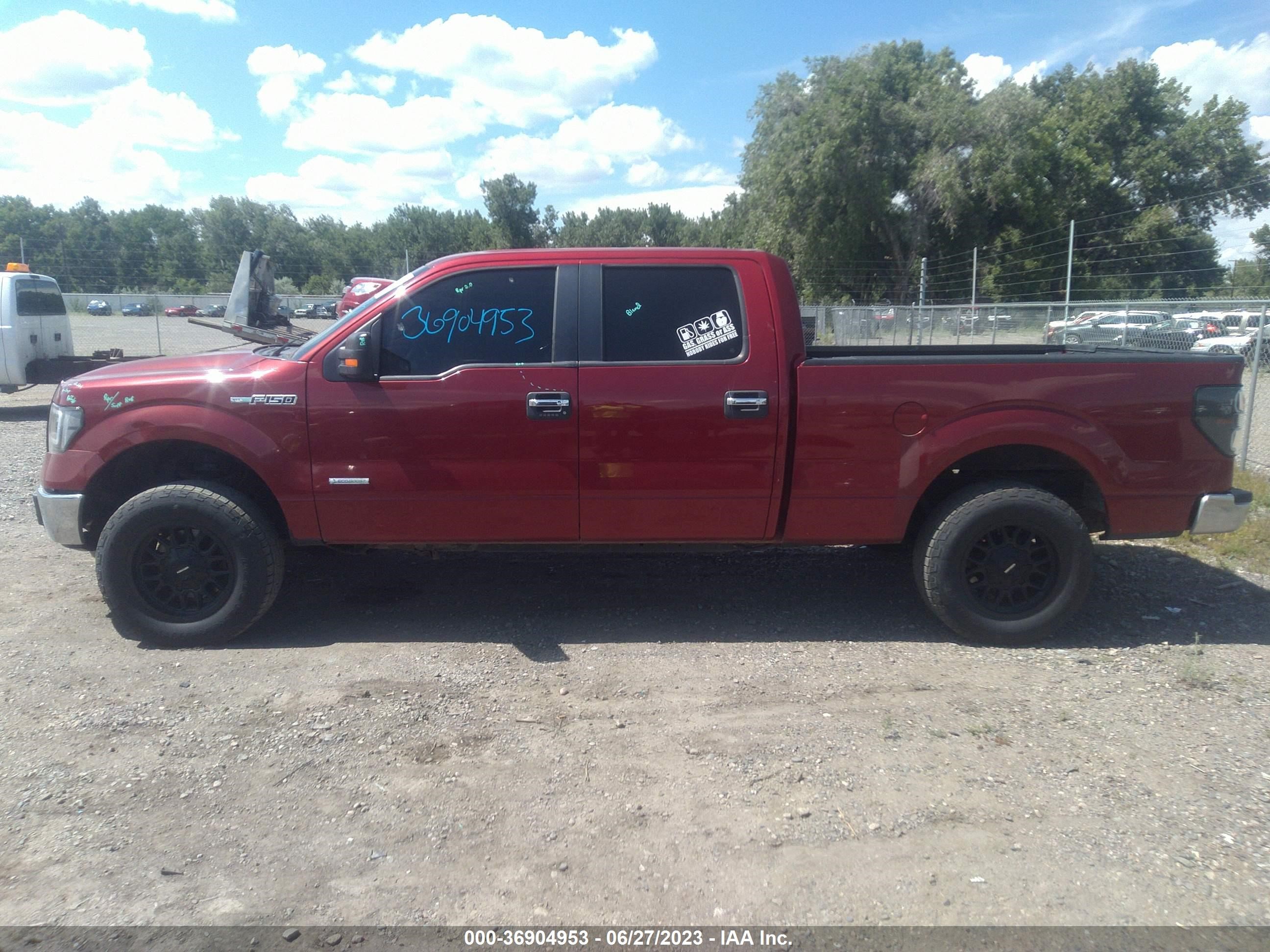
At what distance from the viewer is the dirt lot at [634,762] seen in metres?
2.97

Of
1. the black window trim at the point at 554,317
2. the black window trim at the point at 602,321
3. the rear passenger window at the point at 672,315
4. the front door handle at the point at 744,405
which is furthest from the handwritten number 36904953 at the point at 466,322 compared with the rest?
the front door handle at the point at 744,405

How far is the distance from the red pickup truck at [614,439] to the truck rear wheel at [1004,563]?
0.01m

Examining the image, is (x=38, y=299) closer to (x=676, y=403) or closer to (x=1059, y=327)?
(x=676, y=403)

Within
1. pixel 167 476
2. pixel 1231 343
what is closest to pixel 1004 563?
pixel 167 476

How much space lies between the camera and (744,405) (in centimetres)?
477

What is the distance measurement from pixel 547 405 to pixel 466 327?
62 cm

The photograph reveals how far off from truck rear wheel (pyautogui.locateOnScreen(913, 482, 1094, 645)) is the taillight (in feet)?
2.62

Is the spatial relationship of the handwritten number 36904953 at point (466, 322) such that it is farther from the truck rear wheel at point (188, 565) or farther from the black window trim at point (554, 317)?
the truck rear wheel at point (188, 565)

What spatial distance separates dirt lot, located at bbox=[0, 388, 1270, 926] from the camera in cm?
297

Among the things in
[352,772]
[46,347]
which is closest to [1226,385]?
[352,772]

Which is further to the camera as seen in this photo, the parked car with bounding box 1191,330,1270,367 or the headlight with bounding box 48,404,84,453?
the parked car with bounding box 1191,330,1270,367

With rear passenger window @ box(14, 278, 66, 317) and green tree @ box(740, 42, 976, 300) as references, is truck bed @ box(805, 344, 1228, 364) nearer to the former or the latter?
rear passenger window @ box(14, 278, 66, 317)

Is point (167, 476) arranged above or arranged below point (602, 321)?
below

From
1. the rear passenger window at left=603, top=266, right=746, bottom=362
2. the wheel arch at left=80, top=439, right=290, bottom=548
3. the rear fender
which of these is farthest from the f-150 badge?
the rear fender
